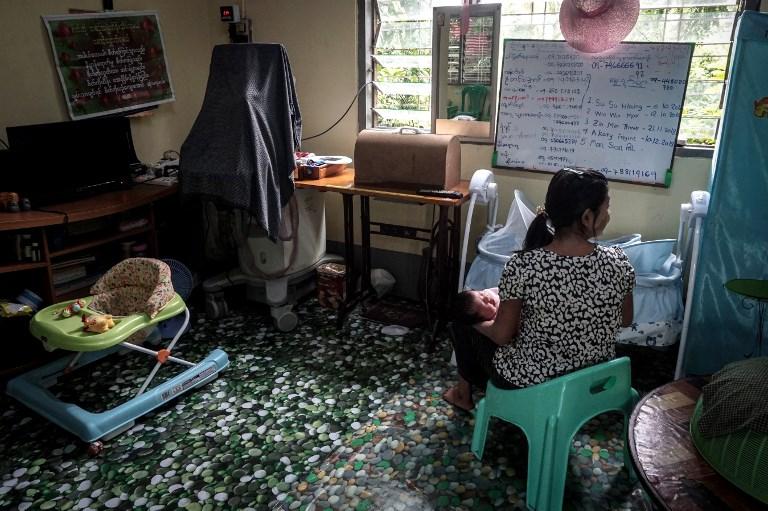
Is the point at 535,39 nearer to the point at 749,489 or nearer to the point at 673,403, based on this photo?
the point at 673,403

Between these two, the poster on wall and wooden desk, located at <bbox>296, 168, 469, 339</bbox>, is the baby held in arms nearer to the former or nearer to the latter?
wooden desk, located at <bbox>296, 168, 469, 339</bbox>

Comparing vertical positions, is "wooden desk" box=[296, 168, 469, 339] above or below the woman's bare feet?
above

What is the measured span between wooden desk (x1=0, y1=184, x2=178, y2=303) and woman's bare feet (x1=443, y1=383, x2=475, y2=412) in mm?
1914

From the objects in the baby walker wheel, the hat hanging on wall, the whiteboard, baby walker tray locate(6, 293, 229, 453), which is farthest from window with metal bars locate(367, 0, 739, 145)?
the baby walker wheel

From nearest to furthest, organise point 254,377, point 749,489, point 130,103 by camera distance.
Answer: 1. point 749,489
2. point 254,377
3. point 130,103

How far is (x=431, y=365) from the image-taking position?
9.59 ft

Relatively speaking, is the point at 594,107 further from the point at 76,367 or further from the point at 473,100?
the point at 76,367

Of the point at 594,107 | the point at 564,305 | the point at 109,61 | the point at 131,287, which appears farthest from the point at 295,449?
the point at 109,61

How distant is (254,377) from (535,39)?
2.24m

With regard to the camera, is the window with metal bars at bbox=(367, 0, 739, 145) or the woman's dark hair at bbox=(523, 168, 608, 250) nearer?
the woman's dark hair at bbox=(523, 168, 608, 250)

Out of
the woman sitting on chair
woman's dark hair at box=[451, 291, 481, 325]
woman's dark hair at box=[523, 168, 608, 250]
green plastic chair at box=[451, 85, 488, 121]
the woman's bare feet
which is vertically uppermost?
green plastic chair at box=[451, 85, 488, 121]

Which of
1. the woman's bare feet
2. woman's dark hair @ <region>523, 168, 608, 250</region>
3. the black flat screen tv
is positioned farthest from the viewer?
the black flat screen tv

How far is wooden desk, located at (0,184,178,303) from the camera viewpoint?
8.91 feet

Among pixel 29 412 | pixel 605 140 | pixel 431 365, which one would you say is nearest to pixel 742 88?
pixel 605 140
